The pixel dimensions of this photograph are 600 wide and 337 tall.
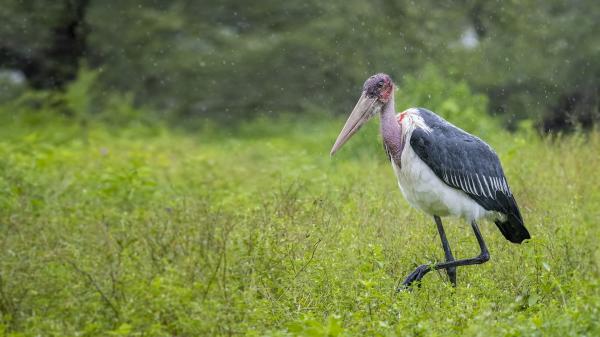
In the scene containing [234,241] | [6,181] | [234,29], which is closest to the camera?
[234,241]

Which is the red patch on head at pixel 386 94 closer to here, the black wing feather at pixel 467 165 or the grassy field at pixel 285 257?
the black wing feather at pixel 467 165

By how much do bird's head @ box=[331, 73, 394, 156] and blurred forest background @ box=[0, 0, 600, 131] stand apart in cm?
693

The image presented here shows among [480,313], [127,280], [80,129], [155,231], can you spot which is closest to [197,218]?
[155,231]

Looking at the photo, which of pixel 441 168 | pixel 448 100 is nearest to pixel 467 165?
pixel 441 168

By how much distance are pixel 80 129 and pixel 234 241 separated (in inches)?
300

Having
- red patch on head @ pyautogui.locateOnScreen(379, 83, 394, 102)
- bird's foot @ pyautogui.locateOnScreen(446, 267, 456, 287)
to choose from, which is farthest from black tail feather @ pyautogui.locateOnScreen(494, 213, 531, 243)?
red patch on head @ pyautogui.locateOnScreen(379, 83, 394, 102)

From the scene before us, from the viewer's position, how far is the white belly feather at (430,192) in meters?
5.54

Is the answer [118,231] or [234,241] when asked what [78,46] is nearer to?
[118,231]

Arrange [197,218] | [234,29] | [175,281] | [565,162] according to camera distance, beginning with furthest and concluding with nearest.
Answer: [234,29] → [565,162] → [197,218] → [175,281]

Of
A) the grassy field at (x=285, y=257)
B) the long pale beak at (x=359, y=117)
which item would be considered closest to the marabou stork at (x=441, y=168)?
the long pale beak at (x=359, y=117)

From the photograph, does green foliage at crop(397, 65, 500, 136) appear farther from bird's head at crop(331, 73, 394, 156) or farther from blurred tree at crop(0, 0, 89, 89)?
blurred tree at crop(0, 0, 89, 89)

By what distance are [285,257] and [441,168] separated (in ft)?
3.01

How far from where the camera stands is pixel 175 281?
5000 millimetres

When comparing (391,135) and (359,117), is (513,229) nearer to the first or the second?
(391,135)
